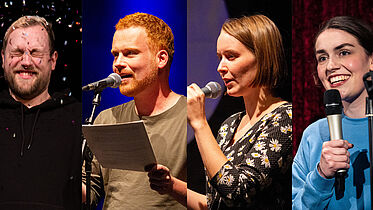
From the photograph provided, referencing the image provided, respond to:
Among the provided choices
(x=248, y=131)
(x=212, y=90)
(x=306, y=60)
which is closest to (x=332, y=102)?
(x=306, y=60)

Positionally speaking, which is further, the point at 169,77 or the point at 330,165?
the point at 169,77

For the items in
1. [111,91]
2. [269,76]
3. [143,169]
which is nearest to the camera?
[269,76]

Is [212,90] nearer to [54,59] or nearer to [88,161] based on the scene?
[88,161]

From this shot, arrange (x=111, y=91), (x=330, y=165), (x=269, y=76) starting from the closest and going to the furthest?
(x=330, y=165)
(x=269, y=76)
(x=111, y=91)

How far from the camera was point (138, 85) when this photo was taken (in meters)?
3.08

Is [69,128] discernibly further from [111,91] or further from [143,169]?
[143,169]

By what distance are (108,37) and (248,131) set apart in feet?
3.88

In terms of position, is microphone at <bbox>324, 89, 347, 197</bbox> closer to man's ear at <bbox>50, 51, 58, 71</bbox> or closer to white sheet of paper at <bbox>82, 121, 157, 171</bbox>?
white sheet of paper at <bbox>82, 121, 157, 171</bbox>

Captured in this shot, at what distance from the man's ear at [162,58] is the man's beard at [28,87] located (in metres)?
0.85

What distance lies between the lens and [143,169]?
293 cm

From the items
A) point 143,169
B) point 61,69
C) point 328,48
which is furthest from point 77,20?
point 328,48

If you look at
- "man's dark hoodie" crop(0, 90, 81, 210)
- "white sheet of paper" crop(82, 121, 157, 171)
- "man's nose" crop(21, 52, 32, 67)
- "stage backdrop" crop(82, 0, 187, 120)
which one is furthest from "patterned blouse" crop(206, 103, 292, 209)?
"man's nose" crop(21, 52, 32, 67)

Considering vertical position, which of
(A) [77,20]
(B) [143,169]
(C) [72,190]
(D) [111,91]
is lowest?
(C) [72,190]

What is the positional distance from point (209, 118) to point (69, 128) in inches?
43.0
